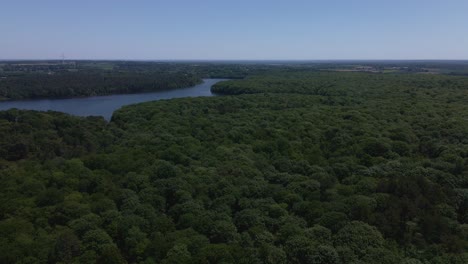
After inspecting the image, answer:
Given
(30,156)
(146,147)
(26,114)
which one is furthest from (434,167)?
(26,114)

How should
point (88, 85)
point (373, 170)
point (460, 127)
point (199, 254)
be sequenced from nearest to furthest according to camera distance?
point (199, 254) < point (373, 170) < point (460, 127) < point (88, 85)

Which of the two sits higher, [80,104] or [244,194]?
[244,194]

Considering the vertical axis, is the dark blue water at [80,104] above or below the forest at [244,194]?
below

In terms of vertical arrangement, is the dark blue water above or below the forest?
below

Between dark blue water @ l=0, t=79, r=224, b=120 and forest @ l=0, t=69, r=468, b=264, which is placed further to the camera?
dark blue water @ l=0, t=79, r=224, b=120

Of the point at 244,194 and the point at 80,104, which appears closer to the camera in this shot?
the point at 244,194

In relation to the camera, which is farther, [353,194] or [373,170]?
[373,170]

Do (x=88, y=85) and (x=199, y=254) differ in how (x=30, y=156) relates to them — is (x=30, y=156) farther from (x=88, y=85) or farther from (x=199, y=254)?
(x=88, y=85)

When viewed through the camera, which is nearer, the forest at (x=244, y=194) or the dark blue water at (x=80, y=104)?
the forest at (x=244, y=194)
